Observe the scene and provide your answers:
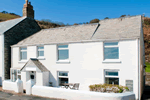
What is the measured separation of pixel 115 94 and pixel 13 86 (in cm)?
1009

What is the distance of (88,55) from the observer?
47.4 feet

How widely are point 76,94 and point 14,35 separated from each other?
12.5 metres

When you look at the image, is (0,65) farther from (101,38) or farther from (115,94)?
(115,94)

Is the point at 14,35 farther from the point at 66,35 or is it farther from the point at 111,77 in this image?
the point at 111,77

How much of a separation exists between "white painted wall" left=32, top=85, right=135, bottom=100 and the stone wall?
25.2ft

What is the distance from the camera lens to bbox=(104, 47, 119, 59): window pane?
13.4 metres

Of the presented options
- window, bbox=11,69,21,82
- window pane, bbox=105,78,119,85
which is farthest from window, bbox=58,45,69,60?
window, bbox=11,69,21,82

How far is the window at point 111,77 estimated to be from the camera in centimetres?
1323

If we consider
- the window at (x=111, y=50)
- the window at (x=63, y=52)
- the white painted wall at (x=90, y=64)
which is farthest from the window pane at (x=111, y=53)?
the window at (x=63, y=52)

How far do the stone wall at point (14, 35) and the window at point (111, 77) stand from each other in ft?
40.8

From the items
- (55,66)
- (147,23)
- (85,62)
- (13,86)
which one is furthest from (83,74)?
Result: (147,23)

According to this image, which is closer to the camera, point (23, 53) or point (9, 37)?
point (23, 53)

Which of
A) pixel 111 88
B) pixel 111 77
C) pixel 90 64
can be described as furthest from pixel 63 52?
pixel 111 88

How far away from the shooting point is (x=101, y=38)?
14023 mm
